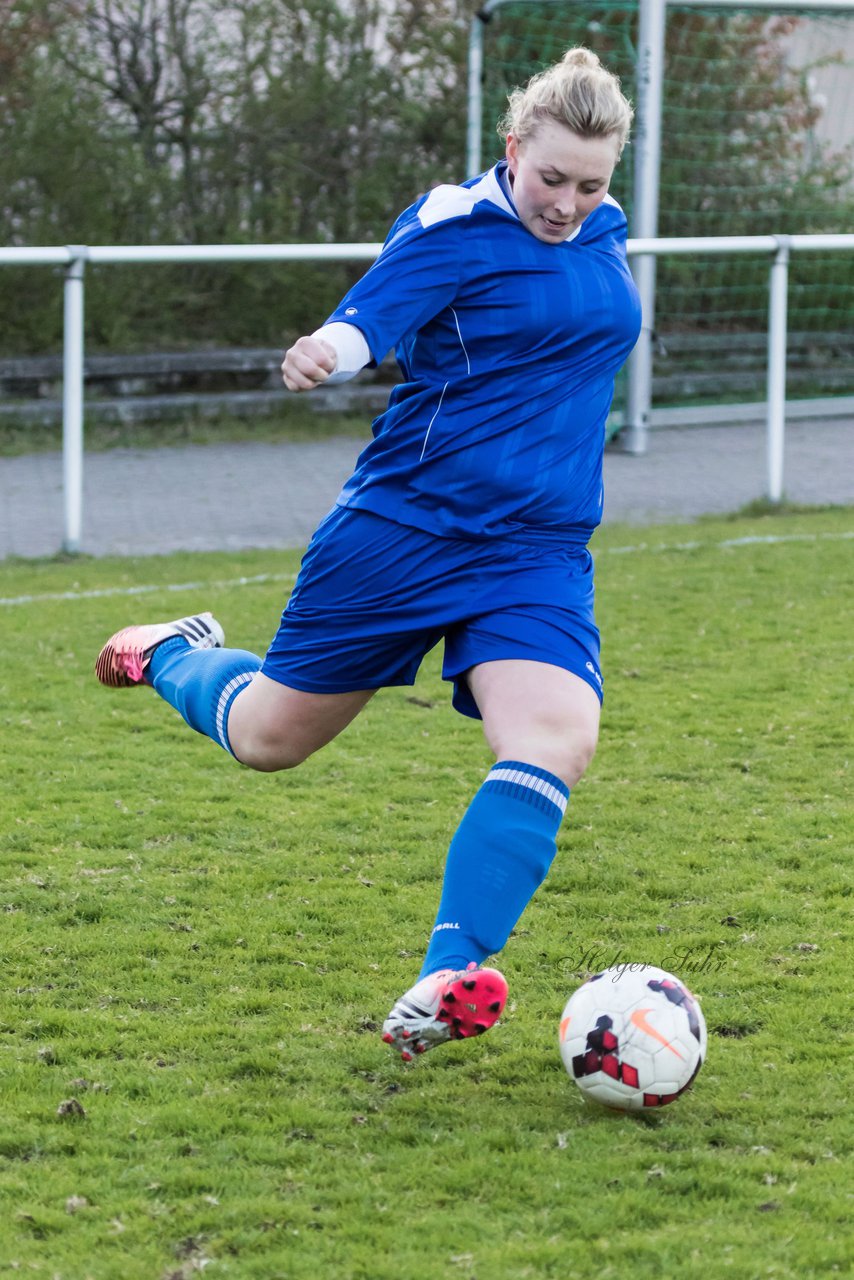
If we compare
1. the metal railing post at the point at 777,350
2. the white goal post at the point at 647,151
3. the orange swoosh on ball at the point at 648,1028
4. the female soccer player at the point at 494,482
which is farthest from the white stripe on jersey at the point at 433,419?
the white goal post at the point at 647,151

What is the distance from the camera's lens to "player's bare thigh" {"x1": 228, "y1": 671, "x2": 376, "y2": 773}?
11.8ft

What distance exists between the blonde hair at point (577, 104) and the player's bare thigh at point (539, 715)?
0.99 metres

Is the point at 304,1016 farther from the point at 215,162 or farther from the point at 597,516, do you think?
the point at 215,162

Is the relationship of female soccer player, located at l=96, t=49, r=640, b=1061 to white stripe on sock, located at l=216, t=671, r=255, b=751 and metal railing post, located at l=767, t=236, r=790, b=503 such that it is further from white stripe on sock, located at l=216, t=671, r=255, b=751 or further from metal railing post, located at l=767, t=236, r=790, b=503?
metal railing post, located at l=767, t=236, r=790, b=503

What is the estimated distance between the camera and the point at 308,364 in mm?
3027

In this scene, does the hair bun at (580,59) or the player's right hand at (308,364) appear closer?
the player's right hand at (308,364)

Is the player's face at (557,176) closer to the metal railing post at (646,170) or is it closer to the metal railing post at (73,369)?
the metal railing post at (73,369)

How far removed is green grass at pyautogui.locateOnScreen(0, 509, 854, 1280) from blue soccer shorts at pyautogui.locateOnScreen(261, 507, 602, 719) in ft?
2.42

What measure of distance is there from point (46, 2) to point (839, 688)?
8.98 meters

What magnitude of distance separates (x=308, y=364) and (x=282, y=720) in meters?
0.88

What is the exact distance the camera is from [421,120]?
44.7ft

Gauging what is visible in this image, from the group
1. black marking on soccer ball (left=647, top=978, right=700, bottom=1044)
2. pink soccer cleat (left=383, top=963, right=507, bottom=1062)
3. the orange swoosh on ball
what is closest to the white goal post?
black marking on soccer ball (left=647, top=978, right=700, bottom=1044)

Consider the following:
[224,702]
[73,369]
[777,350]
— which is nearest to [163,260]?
[73,369]

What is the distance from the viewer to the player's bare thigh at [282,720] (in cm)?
359
